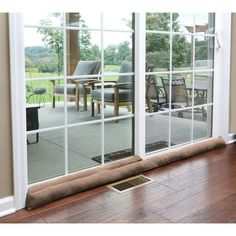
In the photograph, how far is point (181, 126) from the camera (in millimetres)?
3256

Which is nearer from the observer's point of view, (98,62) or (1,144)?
(1,144)

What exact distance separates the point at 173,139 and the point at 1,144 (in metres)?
1.70

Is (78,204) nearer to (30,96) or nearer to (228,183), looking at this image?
(30,96)

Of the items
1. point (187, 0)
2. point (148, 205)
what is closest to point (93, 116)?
point (148, 205)

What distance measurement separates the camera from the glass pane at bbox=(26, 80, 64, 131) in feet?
7.31

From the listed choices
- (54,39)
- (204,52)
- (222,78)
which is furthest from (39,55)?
(222,78)

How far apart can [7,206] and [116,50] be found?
54.3 inches

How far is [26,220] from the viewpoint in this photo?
1.98 meters

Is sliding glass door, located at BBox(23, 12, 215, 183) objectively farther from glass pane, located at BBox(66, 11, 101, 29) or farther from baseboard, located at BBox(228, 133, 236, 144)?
baseboard, located at BBox(228, 133, 236, 144)

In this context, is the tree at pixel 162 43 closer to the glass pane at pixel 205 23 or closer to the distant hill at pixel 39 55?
the glass pane at pixel 205 23

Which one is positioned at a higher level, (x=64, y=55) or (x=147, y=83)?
(x=64, y=55)

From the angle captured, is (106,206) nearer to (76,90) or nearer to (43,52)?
(76,90)

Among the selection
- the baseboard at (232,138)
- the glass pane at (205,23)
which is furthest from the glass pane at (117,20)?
the baseboard at (232,138)
